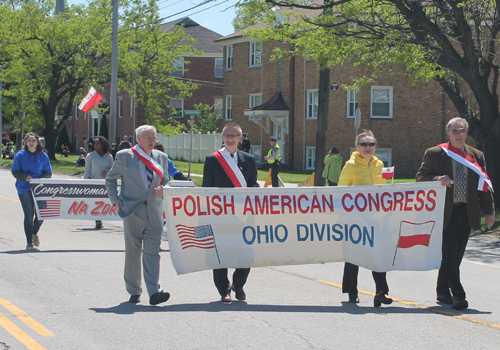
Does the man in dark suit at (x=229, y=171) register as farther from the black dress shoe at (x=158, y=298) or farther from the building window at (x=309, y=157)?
the building window at (x=309, y=157)

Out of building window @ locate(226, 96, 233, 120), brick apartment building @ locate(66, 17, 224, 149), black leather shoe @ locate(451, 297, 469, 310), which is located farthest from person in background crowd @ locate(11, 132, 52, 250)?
brick apartment building @ locate(66, 17, 224, 149)

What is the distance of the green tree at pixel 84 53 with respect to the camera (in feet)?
129

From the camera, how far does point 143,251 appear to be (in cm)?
699

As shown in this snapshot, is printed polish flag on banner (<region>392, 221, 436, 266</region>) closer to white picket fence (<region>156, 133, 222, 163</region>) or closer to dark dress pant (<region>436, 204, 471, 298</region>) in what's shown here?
dark dress pant (<region>436, 204, 471, 298</region>)

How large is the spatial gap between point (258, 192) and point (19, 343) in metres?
2.90

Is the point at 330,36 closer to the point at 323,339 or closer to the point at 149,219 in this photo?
the point at 149,219

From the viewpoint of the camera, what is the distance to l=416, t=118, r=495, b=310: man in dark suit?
6926 mm

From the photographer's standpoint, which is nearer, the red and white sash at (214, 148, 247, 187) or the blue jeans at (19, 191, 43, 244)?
the red and white sash at (214, 148, 247, 187)

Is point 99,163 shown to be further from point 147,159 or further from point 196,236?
point 196,236

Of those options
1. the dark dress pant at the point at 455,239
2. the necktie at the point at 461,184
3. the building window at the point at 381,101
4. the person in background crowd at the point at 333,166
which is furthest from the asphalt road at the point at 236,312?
the building window at the point at 381,101

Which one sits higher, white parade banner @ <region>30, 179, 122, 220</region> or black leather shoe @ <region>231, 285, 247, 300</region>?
white parade banner @ <region>30, 179, 122, 220</region>

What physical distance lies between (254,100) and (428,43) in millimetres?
24351

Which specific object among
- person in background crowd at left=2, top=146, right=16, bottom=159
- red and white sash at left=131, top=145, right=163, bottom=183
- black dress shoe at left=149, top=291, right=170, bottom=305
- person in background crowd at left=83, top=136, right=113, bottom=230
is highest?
Answer: red and white sash at left=131, top=145, right=163, bottom=183

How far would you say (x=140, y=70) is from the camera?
4072 centimetres
